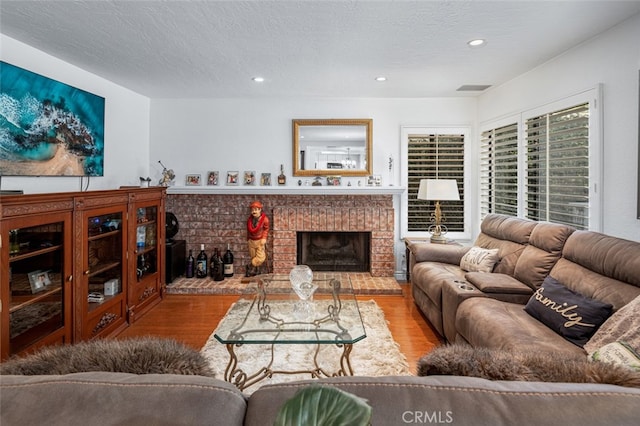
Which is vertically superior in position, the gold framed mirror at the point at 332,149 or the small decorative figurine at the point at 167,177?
the gold framed mirror at the point at 332,149

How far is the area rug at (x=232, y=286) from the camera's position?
15.2 feet

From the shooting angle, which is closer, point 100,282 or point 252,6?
point 252,6

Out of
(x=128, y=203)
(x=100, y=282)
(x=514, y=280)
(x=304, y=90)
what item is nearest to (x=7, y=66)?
(x=128, y=203)

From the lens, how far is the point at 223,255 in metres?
5.18

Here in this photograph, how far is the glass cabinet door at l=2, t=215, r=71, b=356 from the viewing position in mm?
2338

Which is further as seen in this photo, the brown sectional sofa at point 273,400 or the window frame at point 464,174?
the window frame at point 464,174

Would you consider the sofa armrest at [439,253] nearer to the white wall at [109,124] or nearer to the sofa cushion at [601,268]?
the sofa cushion at [601,268]

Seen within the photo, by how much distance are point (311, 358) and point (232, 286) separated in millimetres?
2143

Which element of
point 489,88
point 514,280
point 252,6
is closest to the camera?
point 252,6

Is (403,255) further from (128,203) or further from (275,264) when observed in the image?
(128,203)

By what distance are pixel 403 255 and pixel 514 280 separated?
2.27 meters

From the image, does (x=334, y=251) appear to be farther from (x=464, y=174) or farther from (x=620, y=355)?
(x=620, y=355)

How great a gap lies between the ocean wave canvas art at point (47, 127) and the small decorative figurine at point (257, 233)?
6.00 feet

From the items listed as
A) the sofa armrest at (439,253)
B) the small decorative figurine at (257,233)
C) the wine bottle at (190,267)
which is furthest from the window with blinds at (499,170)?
the wine bottle at (190,267)
